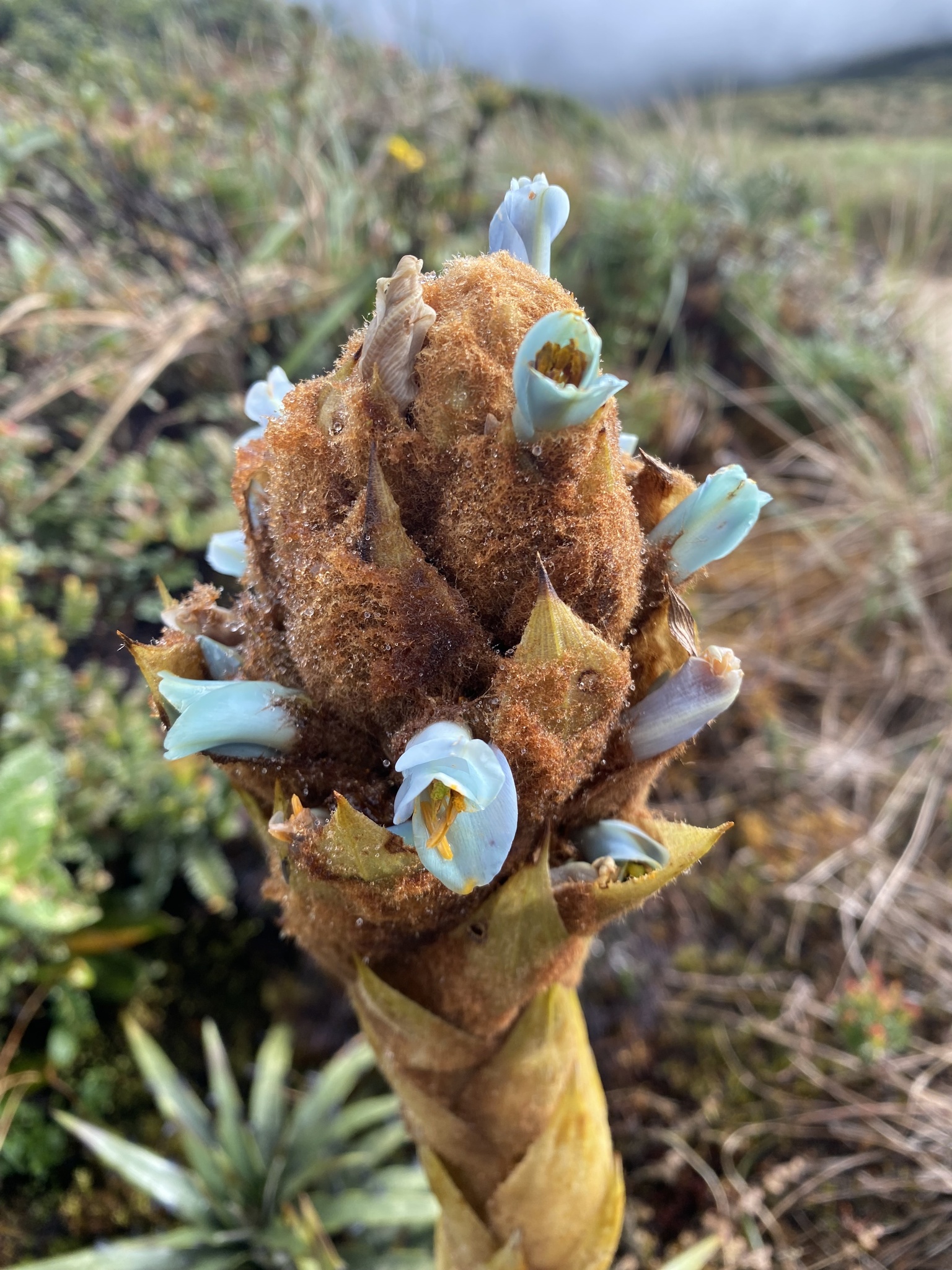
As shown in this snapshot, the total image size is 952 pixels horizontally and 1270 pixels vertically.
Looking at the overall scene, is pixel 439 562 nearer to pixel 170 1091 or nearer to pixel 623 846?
pixel 623 846

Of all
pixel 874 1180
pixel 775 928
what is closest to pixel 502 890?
pixel 874 1180

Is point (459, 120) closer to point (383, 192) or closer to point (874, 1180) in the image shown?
point (383, 192)

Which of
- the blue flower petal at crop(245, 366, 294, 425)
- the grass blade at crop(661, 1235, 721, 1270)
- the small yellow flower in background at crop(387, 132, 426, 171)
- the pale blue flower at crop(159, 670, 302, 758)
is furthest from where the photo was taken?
the small yellow flower in background at crop(387, 132, 426, 171)

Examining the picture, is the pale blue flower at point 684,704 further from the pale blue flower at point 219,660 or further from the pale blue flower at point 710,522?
the pale blue flower at point 219,660

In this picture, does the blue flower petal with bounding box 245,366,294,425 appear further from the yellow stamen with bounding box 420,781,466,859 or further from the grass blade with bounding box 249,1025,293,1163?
Result: the grass blade with bounding box 249,1025,293,1163

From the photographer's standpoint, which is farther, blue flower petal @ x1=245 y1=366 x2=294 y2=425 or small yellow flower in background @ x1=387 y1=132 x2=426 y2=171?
small yellow flower in background @ x1=387 y1=132 x2=426 y2=171

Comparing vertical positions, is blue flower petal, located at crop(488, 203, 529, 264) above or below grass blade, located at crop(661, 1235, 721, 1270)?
above

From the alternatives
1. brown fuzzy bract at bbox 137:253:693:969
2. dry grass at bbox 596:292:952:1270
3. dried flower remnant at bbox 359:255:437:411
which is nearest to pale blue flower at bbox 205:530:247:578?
brown fuzzy bract at bbox 137:253:693:969

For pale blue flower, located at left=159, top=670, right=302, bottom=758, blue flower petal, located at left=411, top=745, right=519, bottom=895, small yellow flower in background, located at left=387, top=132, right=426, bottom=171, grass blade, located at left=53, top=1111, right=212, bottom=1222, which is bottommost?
grass blade, located at left=53, top=1111, right=212, bottom=1222
